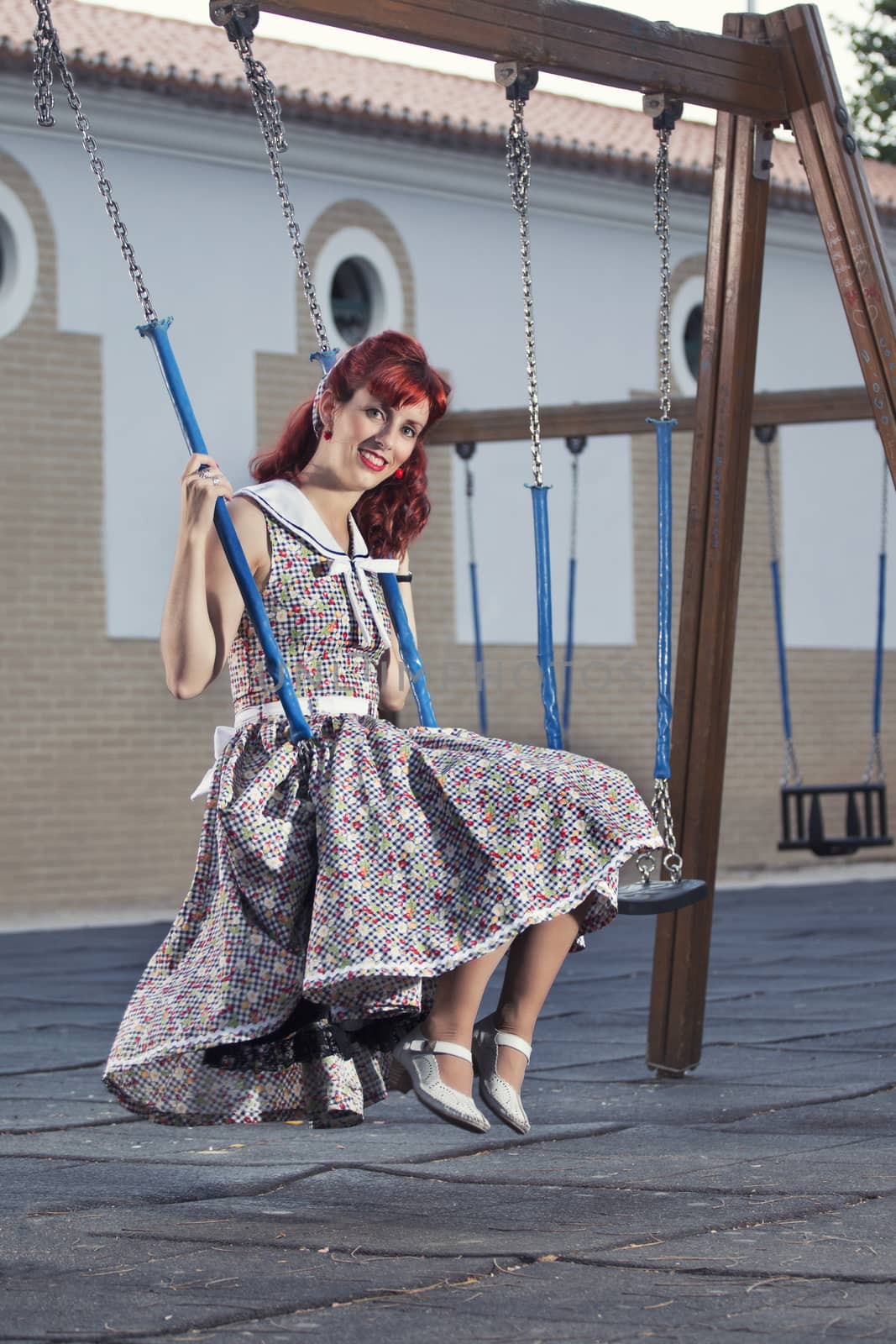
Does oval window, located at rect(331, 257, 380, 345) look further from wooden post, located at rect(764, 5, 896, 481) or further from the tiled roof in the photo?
wooden post, located at rect(764, 5, 896, 481)

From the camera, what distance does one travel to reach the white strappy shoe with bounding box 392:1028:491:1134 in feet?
9.61

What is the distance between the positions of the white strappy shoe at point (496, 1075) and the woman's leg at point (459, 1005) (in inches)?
2.5

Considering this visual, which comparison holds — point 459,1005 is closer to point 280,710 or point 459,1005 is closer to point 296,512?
point 280,710

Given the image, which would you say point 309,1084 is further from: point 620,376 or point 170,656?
point 620,376

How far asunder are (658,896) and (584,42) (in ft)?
5.34

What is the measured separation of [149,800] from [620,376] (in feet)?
13.7

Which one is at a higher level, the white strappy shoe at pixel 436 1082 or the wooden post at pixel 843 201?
the wooden post at pixel 843 201

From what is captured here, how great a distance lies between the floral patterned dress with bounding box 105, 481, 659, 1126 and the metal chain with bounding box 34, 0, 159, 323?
2.26 ft

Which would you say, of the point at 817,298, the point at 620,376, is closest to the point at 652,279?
the point at 620,376

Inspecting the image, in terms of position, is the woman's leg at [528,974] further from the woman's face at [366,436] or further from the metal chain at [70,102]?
the metal chain at [70,102]

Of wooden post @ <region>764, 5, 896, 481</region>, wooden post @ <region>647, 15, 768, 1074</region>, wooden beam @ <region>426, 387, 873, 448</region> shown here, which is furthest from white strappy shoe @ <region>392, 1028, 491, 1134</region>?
wooden beam @ <region>426, 387, 873, 448</region>

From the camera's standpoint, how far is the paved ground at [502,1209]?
7.80ft

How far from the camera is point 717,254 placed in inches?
174

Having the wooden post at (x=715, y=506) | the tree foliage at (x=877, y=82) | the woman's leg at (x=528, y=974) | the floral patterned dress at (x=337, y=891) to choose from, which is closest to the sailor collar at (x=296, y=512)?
the floral patterned dress at (x=337, y=891)
